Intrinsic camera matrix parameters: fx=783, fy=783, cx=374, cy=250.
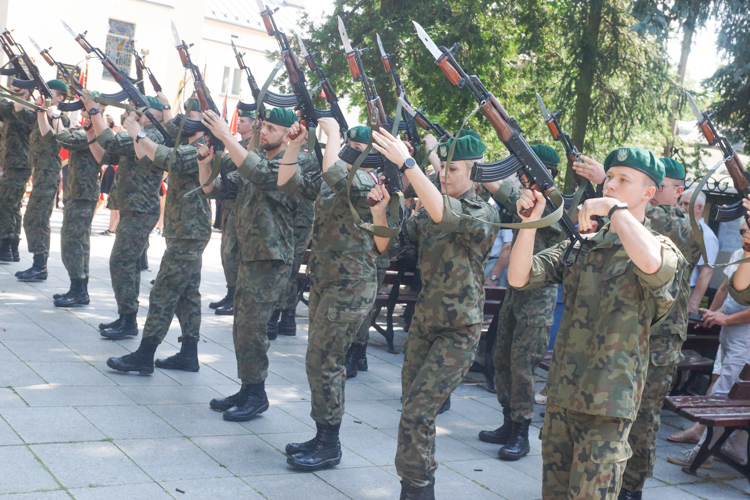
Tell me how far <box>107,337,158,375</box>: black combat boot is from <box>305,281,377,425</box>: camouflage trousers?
1.93 meters

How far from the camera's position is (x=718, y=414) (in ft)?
18.3

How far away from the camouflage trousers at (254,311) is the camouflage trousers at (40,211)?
4.80 m

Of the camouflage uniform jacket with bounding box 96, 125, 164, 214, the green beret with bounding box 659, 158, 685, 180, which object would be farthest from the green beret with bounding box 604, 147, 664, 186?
the camouflage uniform jacket with bounding box 96, 125, 164, 214

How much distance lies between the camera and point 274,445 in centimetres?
520

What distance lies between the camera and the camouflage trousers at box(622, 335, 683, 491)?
15.6 ft

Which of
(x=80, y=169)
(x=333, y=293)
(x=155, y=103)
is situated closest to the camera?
(x=333, y=293)

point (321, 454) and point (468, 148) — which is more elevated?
point (468, 148)

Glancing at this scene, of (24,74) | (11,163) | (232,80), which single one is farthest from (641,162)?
(232,80)

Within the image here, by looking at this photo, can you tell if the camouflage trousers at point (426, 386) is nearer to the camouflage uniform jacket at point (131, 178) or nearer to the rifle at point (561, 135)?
the rifle at point (561, 135)

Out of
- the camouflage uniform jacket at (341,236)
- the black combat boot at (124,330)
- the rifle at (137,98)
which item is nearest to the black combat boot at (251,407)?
the camouflage uniform jacket at (341,236)

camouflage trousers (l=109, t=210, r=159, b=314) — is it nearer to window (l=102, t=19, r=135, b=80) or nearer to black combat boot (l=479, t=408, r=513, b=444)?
black combat boot (l=479, t=408, r=513, b=444)

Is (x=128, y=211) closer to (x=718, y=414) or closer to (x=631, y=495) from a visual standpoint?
(x=631, y=495)

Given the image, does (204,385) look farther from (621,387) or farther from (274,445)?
(621,387)

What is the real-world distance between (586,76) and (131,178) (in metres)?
7.39
